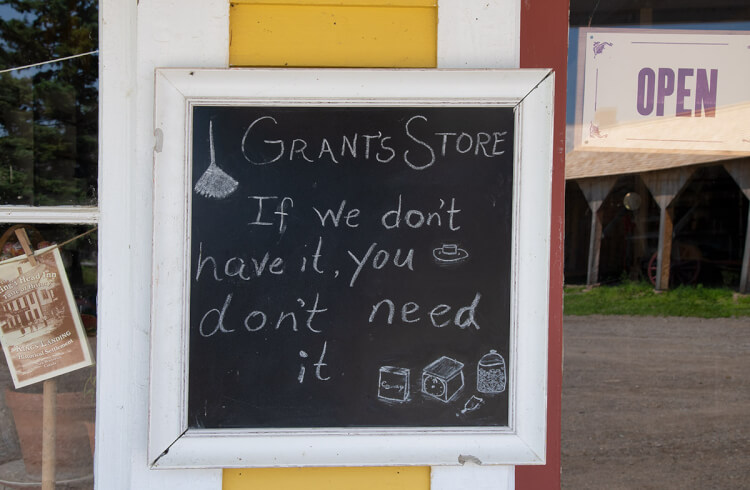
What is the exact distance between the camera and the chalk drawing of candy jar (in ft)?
4.79

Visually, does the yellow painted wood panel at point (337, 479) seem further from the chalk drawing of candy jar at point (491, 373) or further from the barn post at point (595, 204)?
the barn post at point (595, 204)

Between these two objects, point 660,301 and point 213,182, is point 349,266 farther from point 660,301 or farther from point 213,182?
point 660,301

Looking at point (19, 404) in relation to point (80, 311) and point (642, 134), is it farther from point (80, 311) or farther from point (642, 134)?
point (642, 134)

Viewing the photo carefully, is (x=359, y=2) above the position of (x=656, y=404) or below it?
above

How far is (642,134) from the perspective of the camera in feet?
7.23

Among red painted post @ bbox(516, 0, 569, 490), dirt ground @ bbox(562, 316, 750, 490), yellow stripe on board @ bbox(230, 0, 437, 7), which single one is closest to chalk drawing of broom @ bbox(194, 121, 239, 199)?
yellow stripe on board @ bbox(230, 0, 437, 7)

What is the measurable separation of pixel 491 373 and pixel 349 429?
391mm

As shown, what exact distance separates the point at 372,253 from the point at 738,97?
169 cm

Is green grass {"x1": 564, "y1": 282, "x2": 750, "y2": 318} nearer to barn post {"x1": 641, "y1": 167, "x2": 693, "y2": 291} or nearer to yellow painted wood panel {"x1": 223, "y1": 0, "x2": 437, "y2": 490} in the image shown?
barn post {"x1": 641, "y1": 167, "x2": 693, "y2": 291}

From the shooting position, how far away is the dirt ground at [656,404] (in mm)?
3381

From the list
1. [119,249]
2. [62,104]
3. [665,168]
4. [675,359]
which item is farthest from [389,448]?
[675,359]

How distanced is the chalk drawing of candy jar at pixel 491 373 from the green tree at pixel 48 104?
45.1 inches

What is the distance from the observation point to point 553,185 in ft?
5.10

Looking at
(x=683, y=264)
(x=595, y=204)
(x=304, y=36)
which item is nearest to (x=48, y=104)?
(x=304, y=36)
